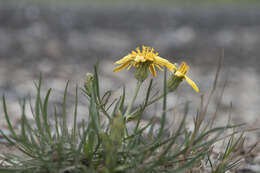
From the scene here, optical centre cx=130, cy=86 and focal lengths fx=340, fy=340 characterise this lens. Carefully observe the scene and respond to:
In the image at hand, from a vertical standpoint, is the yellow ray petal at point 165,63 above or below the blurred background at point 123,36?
below

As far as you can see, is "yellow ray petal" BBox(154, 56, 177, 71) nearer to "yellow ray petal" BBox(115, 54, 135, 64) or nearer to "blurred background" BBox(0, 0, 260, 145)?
"yellow ray petal" BBox(115, 54, 135, 64)

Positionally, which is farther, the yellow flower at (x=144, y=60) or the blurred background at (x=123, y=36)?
the blurred background at (x=123, y=36)

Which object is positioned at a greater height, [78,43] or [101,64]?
[78,43]

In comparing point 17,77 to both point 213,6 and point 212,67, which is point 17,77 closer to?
point 212,67

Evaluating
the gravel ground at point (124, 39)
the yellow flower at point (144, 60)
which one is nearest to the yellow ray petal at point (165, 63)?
the yellow flower at point (144, 60)

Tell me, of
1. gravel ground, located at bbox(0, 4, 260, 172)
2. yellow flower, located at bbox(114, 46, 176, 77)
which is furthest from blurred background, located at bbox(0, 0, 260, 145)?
→ yellow flower, located at bbox(114, 46, 176, 77)

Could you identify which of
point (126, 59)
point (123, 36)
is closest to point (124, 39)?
point (123, 36)

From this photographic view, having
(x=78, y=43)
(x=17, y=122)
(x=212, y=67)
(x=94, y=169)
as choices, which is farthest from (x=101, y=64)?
(x=94, y=169)

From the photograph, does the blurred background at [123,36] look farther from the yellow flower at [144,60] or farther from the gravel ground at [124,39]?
the yellow flower at [144,60]
